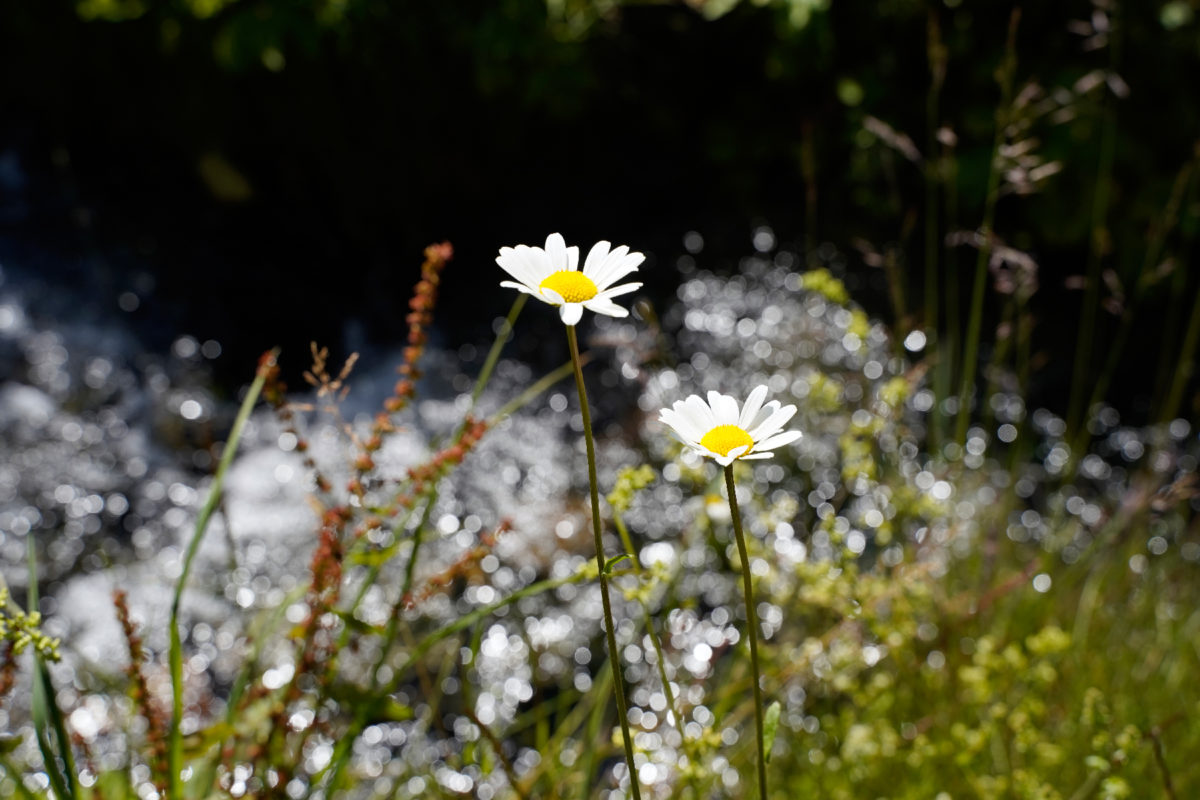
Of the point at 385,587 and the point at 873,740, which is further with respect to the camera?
the point at 385,587

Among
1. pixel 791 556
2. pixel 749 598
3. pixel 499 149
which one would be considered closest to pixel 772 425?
pixel 749 598

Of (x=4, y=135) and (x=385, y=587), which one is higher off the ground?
(x=4, y=135)

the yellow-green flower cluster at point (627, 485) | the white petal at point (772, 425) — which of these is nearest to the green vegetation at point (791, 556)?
the yellow-green flower cluster at point (627, 485)

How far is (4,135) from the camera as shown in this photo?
511 cm

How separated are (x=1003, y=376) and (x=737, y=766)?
222 centimetres

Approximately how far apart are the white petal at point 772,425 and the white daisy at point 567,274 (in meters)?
0.15

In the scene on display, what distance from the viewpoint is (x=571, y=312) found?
695 mm

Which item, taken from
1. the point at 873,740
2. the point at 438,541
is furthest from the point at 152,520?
the point at 873,740

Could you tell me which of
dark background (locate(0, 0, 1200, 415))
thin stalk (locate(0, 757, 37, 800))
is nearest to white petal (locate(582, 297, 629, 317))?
thin stalk (locate(0, 757, 37, 800))

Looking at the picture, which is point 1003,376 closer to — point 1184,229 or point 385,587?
point 1184,229

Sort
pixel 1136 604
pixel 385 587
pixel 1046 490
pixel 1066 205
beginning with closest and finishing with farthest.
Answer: pixel 1136 604, pixel 385 587, pixel 1046 490, pixel 1066 205

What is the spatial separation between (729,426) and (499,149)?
13.6ft

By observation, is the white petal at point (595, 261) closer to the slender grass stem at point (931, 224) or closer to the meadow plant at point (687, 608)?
the meadow plant at point (687, 608)

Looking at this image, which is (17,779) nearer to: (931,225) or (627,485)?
(627,485)
